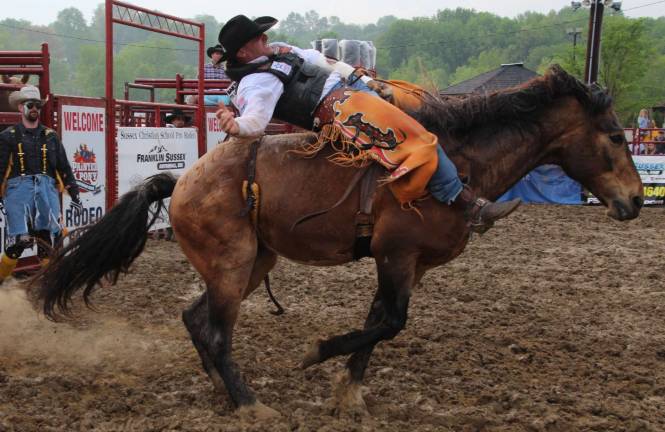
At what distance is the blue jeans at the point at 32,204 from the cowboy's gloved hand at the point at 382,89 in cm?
366

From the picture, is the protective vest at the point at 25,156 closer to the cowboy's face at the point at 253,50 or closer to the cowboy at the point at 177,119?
the cowboy's face at the point at 253,50

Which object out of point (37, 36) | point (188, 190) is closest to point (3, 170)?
point (188, 190)

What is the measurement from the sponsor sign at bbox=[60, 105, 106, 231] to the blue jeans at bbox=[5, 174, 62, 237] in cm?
93

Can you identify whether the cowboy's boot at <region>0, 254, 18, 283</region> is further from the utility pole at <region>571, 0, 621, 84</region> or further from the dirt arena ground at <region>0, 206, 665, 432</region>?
the utility pole at <region>571, 0, 621, 84</region>

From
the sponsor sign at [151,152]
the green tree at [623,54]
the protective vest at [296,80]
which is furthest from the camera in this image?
the green tree at [623,54]

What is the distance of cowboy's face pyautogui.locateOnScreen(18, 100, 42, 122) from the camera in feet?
20.8

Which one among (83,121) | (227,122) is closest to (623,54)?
(83,121)

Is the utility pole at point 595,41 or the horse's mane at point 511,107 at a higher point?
the utility pole at point 595,41

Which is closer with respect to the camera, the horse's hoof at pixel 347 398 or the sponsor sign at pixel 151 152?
the horse's hoof at pixel 347 398

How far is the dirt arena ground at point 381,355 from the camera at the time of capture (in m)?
3.66

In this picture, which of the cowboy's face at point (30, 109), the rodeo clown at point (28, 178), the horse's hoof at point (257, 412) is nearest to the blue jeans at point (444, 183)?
the horse's hoof at point (257, 412)

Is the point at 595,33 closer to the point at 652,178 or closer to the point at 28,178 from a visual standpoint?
the point at 652,178

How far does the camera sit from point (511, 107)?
12.7 ft

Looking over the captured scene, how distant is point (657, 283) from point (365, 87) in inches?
175
